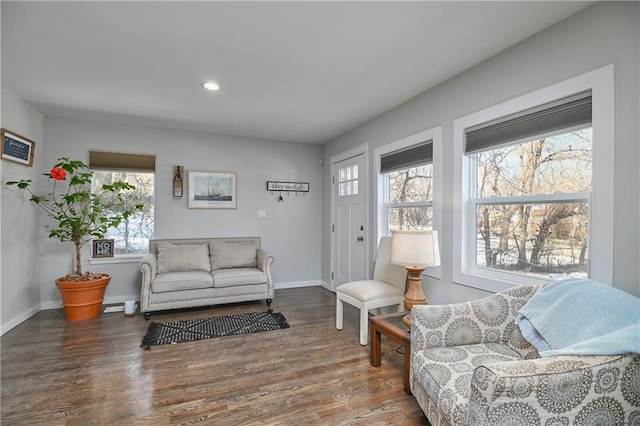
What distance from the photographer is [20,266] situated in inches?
130

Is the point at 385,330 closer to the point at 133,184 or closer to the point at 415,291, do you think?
the point at 415,291

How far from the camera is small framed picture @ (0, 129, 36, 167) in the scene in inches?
115

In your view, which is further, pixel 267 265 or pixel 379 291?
pixel 267 265

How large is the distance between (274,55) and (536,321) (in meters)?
2.41

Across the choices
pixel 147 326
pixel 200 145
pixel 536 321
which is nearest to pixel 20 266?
pixel 147 326

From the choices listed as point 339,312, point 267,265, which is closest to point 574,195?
point 339,312

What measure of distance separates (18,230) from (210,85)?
264cm

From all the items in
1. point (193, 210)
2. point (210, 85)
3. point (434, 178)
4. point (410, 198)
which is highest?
point (210, 85)

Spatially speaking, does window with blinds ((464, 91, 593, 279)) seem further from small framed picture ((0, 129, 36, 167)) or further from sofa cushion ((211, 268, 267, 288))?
small framed picture ((0, 129, 36, 167))

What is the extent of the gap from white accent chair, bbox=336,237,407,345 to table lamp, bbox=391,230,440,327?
1.36 feet

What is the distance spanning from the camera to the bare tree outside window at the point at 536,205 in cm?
192

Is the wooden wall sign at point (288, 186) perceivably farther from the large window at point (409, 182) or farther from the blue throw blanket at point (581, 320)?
the blue throw blanket at point (581, 320)

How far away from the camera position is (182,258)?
12.7ft

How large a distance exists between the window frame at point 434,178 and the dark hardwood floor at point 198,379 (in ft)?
3.94
